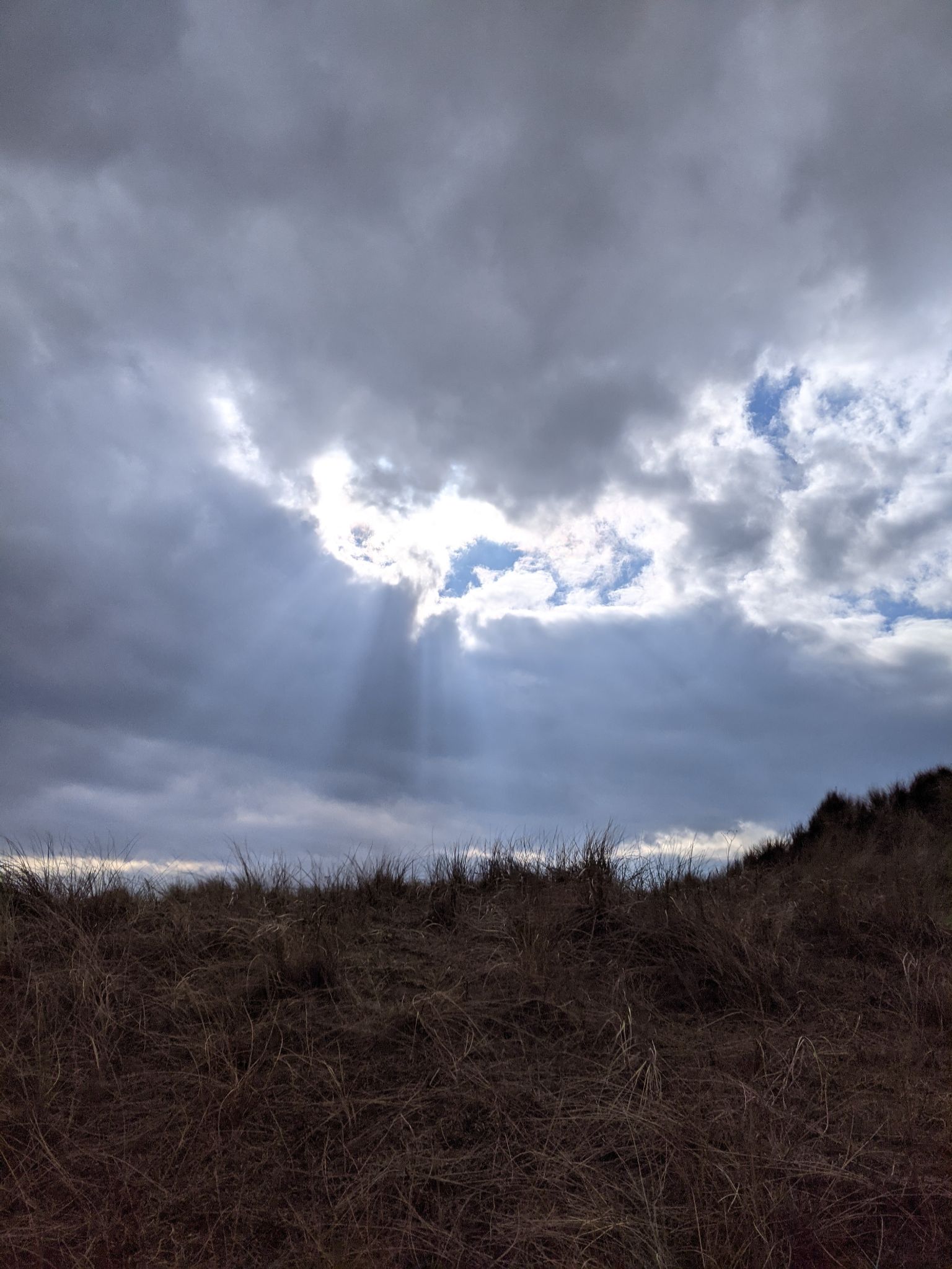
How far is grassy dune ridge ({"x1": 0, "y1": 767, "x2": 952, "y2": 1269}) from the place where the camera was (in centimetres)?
418

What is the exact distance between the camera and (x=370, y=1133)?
4.79m

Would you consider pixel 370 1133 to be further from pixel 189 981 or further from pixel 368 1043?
pixel 189 981

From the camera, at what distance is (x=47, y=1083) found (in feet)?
17.6

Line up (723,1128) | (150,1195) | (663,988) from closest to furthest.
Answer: (150,1195), (723,1128), (663,988)

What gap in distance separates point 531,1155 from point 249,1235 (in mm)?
1446

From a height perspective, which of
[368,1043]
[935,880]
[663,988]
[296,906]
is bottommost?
[368,1043]

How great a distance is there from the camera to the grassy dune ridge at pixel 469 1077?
4.18 meters

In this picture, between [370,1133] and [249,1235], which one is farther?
[370,1133]

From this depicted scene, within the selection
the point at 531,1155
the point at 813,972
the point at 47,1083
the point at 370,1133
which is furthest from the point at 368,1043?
the point at 813,972

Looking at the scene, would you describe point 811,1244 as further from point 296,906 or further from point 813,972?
point 296,906

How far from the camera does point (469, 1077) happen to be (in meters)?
5.22

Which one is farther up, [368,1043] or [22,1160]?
[368,1043]

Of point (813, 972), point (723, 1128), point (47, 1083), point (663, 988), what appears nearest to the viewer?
point (723, 1128)

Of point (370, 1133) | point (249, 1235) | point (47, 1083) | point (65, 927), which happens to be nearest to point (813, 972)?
point (370, 1133)
